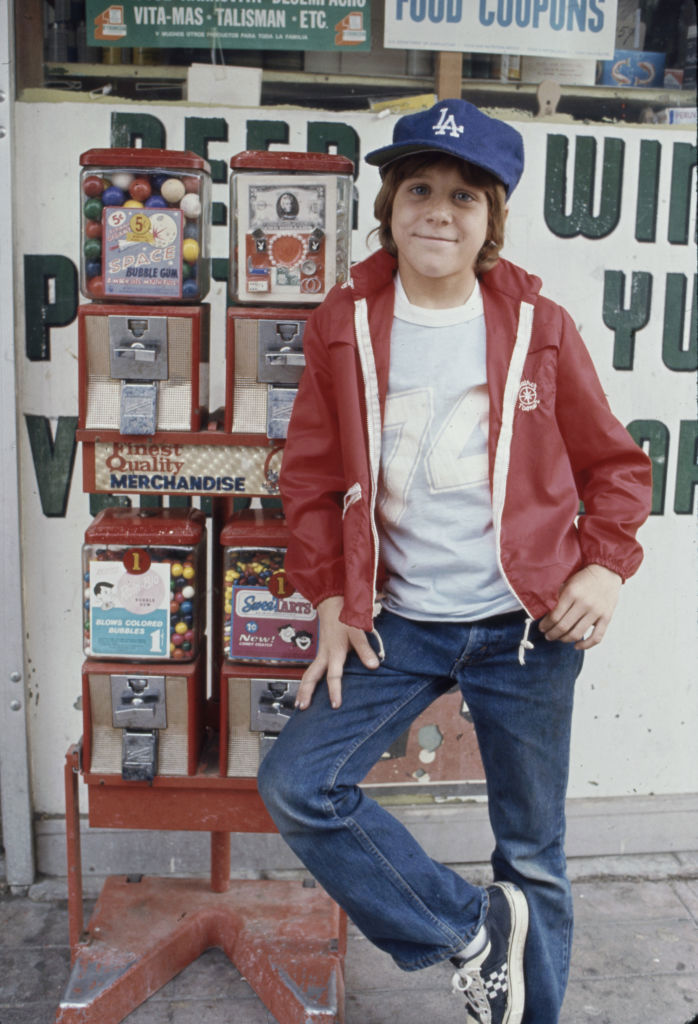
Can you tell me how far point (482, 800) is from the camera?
329cm

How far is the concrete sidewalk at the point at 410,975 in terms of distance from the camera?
259cm

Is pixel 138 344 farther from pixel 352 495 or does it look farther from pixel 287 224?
pixel 352 495

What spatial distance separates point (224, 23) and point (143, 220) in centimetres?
92

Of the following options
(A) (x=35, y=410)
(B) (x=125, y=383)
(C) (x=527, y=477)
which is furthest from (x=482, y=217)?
(A) (x=35, y=410)

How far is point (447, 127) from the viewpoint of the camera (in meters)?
1.97

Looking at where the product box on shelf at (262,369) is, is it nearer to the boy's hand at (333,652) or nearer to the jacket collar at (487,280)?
the jacket collar at (487,280)

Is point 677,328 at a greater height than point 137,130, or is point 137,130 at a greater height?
point 137,130

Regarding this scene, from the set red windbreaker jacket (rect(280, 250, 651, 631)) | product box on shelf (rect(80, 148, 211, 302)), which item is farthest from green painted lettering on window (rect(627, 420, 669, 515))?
product box on shelf (rect(80, 148, 211, 302))

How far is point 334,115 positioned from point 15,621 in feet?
5.77

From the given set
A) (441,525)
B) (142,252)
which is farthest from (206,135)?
(441,525)

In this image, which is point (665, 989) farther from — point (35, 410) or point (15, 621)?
point (35, 410)

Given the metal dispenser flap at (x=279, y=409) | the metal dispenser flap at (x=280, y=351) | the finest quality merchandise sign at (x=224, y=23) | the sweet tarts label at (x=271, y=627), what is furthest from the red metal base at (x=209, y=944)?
the finest quality merchandise sign at (x=224, y=23)

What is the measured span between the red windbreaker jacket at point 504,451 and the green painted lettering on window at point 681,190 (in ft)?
3.89

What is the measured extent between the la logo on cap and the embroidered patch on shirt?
0.51 meters
